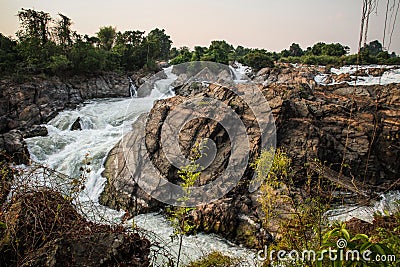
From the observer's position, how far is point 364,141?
841 centimetres

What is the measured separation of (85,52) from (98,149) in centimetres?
1022

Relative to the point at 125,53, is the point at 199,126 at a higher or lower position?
lower

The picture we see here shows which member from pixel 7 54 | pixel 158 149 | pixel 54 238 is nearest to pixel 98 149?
pixel 158 149

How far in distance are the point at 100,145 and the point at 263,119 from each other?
5.84 meters

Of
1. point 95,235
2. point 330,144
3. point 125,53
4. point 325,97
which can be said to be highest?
point 125,53

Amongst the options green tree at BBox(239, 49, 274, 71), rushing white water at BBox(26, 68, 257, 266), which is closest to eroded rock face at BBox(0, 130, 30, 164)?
rushing white water at BBox(26, 68, 257, 266)

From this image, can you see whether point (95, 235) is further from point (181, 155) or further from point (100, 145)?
point (100, 145)

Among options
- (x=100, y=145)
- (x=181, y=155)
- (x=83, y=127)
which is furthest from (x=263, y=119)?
(x=83, y=127)

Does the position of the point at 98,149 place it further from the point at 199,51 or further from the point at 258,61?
the point at 199,51

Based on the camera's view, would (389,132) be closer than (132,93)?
Yes

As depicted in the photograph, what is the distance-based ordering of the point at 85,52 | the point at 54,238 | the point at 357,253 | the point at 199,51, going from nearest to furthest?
the point at 357,253
the point at 54,238
the point at 85,52
the point at 199,51

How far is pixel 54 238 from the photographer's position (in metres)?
2.16

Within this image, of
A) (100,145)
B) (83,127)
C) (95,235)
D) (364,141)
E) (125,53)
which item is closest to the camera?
(95,235)

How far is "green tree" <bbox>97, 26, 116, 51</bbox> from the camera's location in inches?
884
